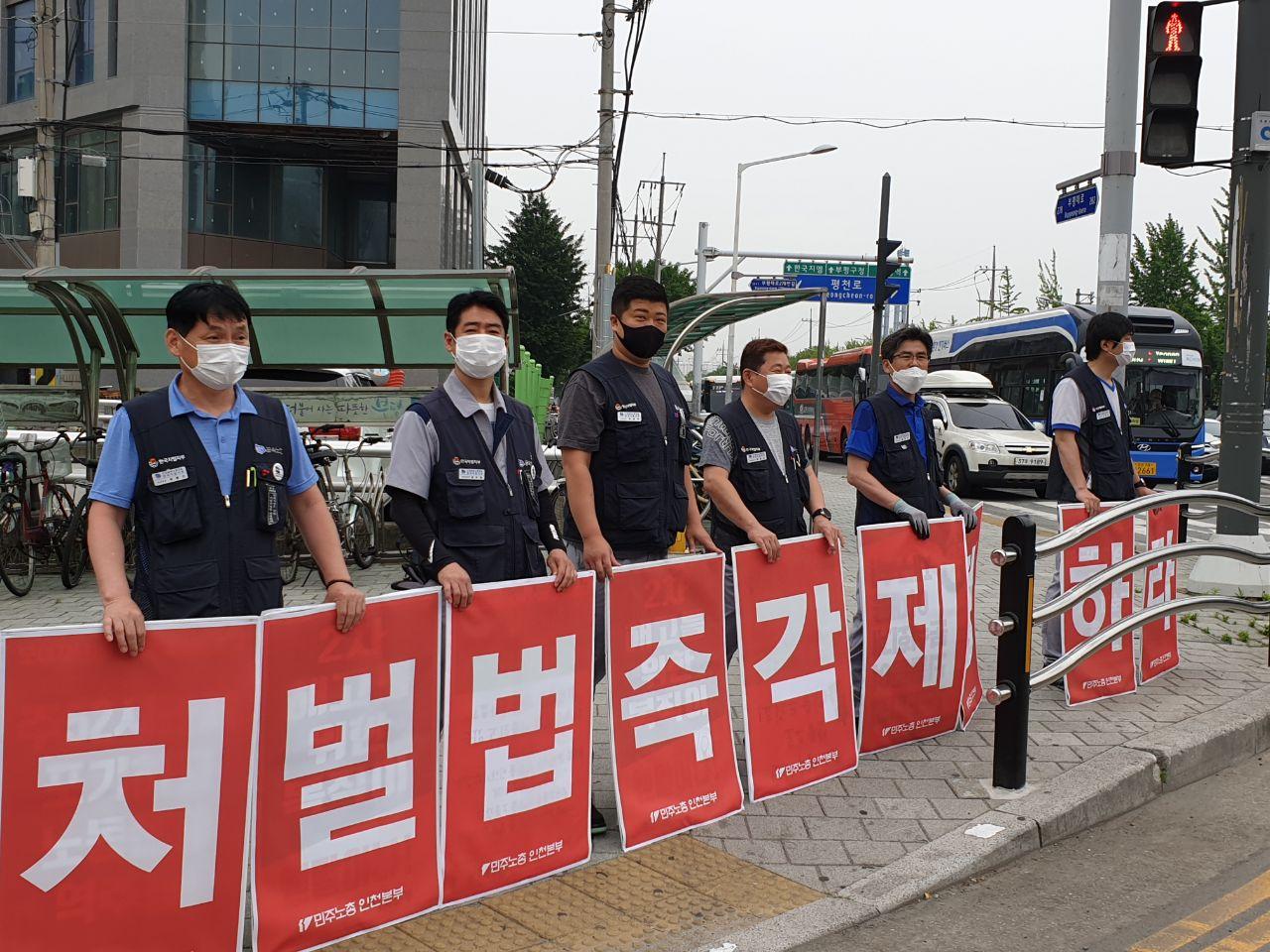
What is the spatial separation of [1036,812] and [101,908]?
10.2 ft

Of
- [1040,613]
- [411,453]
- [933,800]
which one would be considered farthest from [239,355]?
[1040,613]

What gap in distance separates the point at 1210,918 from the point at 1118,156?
7.22m

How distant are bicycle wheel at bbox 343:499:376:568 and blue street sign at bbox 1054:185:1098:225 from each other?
692 cm

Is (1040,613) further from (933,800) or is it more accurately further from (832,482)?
(832,482)

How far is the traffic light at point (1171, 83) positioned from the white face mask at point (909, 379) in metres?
3.71

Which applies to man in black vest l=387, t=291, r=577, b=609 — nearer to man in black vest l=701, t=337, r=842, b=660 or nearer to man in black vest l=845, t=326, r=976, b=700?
man in black vest l=701, t=337, r=842, b=660

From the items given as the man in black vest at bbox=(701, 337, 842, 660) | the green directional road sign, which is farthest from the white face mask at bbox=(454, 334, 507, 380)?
the green directional road sign

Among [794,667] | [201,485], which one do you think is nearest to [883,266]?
[794,667]

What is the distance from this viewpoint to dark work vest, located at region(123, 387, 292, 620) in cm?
318

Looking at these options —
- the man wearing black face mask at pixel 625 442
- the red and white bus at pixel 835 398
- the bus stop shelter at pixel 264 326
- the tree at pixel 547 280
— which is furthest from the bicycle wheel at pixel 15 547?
the tree at pixel 547 280

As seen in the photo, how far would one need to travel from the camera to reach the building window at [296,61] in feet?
108

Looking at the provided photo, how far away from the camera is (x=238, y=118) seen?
3306 centimetres

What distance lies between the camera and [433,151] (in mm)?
33781

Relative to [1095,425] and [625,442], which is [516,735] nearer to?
[625,442]
